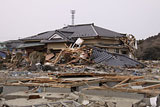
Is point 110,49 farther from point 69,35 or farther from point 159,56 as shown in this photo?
point 159,56

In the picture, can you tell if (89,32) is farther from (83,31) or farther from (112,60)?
(112,60)

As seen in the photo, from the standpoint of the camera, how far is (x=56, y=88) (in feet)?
19.2

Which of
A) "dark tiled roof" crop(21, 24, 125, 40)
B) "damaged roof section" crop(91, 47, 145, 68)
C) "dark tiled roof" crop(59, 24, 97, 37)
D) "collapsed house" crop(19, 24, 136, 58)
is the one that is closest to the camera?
"damaged roof section" crop(91, 47, 145, 68)

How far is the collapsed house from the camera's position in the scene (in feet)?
56.4

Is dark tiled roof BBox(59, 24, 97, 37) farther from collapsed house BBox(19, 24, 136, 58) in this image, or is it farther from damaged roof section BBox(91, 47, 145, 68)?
damaged roof section BBox(91, 47, 145, 68)

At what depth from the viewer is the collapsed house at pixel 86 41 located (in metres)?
17.2

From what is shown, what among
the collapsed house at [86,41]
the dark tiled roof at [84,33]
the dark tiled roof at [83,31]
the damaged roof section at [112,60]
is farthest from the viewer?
the dark tiled roof at [83,31]

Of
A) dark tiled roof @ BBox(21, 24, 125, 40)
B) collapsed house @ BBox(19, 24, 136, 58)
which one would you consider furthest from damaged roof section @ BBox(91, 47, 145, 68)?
dark tiled roof @ BBox(21, 24, 125, 40)

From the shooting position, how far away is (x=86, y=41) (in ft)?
58.0

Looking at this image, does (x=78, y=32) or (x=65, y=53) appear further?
(x=78, y=32)

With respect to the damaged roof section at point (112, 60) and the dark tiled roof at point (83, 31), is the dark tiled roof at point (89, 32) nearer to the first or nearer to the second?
the dark tiled roof at point (83, 31)

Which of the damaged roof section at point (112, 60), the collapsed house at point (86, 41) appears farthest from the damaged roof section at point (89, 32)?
the damaged roof section at point (112, 60)

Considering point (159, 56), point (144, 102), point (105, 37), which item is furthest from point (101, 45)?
point (159, 56)

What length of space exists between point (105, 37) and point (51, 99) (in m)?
13.0
